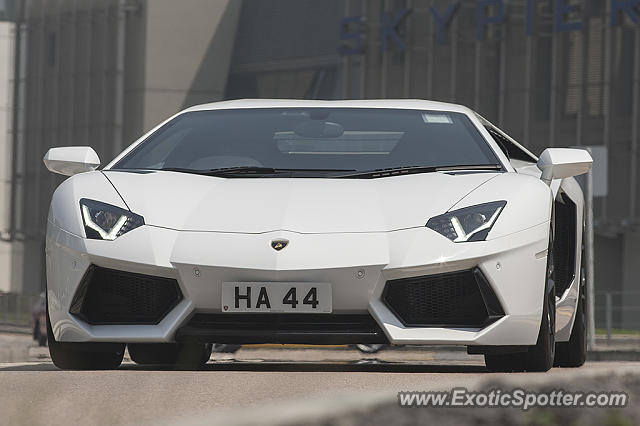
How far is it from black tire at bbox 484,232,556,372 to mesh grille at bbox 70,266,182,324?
1491 millimetres

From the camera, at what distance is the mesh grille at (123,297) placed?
619 cm

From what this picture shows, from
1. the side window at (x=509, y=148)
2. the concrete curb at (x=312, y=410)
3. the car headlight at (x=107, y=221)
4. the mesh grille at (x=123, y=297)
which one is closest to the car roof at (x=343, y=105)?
the side window at (x=509, y=148)

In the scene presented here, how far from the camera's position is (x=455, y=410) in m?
3.83

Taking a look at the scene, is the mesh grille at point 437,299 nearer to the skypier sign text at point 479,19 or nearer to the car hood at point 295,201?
the car hood at point 295,201

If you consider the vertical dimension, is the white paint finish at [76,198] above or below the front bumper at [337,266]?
above

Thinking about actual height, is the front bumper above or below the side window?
below

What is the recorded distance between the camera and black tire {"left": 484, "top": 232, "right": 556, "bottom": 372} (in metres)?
6.42

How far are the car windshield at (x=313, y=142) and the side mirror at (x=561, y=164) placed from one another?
236 millimetres

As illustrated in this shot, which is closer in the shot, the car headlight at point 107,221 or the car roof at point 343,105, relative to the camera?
the car headlight at point 107,221

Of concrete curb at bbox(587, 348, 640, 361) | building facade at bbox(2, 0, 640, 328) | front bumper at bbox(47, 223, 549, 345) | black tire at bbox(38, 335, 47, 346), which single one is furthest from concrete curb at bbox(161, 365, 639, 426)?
black tire at bbox(38, 335, 47, 346)

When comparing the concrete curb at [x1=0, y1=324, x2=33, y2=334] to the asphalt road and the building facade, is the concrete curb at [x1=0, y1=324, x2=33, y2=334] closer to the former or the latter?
the building facade

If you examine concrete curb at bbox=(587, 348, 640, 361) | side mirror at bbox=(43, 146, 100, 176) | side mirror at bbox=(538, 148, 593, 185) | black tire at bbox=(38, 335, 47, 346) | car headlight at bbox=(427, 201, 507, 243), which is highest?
side mirror at bbox=(538, 148, 593, 185)

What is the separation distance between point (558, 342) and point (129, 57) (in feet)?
143

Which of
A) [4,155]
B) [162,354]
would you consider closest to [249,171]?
[162,354]
